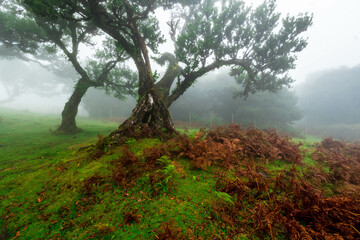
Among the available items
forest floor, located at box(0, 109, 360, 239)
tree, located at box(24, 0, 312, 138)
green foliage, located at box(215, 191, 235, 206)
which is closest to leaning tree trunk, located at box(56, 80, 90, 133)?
tree, located at box(24, 0, 312, 138)

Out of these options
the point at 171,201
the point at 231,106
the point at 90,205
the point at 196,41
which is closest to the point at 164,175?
the point at 171,201

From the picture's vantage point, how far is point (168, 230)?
6.70 feet

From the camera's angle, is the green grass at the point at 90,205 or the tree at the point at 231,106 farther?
the tree at the point at 231,106

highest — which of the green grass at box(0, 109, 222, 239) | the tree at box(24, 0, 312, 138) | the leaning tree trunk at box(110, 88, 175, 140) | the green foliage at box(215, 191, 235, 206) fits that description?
the tree at box(24, 0, 312, 138)

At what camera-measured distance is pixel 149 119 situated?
764cm

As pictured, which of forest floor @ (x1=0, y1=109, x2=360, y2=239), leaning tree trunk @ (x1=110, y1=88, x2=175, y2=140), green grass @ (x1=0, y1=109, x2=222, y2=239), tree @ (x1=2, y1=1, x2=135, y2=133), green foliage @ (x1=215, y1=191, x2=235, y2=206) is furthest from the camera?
tree @ (x1=2, y1=1, x2=135, y2=133)

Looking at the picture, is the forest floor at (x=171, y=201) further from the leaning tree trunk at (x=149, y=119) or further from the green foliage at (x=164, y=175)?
the leaning tree trunk at (x=149, y=119)

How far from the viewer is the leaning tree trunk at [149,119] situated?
6.78 meters

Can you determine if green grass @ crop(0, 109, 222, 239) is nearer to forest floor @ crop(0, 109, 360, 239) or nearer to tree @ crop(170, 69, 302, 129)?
forest floor @ crop(0, 109, 360, 239)

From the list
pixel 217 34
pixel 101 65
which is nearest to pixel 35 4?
pixel 101 65

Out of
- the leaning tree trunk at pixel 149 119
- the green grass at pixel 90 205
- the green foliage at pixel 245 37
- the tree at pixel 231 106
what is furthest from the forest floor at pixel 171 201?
the tree at pixel 231 106

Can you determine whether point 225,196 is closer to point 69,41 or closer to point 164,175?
point 164,175

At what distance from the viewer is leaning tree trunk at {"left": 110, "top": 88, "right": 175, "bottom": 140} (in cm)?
678

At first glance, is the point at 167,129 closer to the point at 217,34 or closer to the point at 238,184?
the point at 238,184
